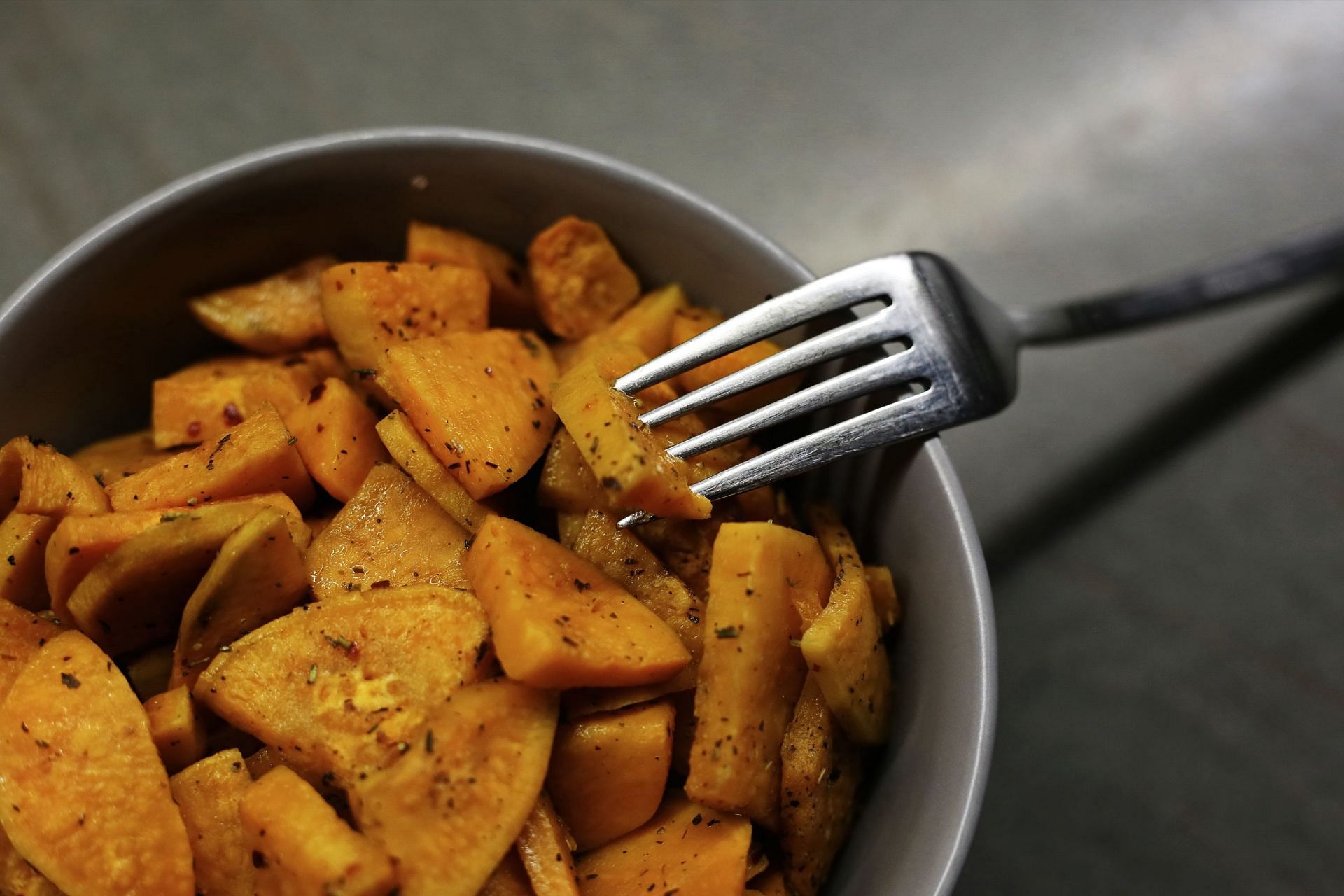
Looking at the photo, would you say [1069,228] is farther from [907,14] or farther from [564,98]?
[564,98]

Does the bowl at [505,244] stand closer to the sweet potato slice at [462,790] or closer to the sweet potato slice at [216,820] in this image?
the sweet potato slice at [462,790]

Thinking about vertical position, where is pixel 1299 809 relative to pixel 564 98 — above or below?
below

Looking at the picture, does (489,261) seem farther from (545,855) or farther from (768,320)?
(545,855)

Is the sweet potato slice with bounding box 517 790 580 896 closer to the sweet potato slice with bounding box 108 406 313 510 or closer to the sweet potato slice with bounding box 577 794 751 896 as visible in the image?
the sweet potato slice with bounding box 577 794 751 896

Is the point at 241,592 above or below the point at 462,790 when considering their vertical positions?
above

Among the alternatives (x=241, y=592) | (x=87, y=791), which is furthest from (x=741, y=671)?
(x=87, y=791)

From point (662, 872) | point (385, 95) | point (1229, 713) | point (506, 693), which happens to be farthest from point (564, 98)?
point (1229, 713)

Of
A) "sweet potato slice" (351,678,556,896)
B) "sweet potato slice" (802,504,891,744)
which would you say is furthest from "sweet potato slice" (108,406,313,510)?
"sweet potato slice" (802,504,891,744)
